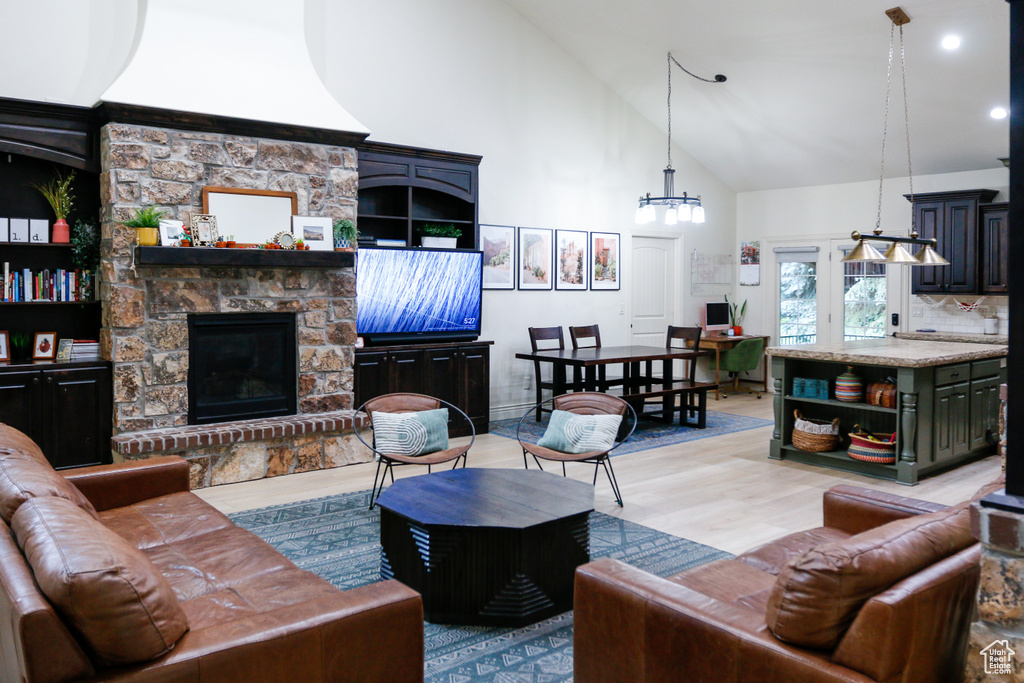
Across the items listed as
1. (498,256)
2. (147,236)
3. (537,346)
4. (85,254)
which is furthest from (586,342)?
(85,254)

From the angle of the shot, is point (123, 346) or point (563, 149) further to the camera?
point (563, 149)

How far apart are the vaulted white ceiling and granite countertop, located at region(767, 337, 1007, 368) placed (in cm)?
204

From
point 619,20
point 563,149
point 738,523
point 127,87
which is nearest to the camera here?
point 738,523

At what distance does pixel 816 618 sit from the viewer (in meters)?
1.74

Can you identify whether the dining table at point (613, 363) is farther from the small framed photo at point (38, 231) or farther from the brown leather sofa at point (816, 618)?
the brown leather sofa at point (816, 618)

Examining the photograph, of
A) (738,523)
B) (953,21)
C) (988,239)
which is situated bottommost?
(738,523)

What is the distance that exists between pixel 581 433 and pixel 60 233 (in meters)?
3.81

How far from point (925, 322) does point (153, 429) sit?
25.9 ft

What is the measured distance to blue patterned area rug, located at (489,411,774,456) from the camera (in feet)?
21.9

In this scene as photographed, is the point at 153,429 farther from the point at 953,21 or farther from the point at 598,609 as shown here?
the point at 953,21

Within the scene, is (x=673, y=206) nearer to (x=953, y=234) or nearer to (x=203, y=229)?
(x=953, y=234)

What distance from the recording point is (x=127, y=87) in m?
4.99

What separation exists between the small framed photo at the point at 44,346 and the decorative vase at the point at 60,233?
65cm

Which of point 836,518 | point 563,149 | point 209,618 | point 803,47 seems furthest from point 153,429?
point 803,47
